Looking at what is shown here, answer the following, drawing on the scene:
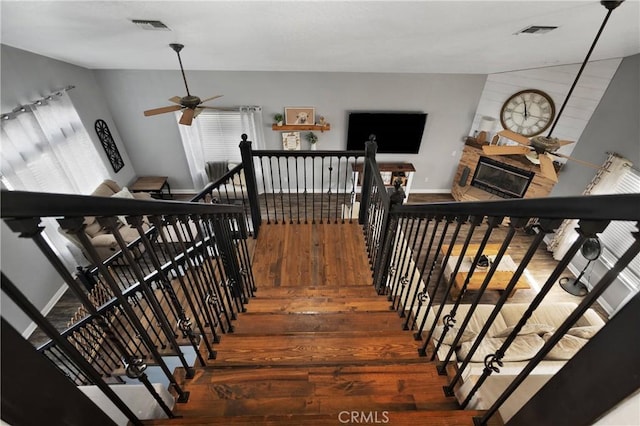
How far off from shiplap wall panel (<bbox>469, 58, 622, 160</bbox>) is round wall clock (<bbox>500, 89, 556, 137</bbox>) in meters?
0.10

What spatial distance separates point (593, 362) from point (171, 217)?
1334mm

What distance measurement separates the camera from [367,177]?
307 cm

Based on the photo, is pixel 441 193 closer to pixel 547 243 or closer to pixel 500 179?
pixel 500 179

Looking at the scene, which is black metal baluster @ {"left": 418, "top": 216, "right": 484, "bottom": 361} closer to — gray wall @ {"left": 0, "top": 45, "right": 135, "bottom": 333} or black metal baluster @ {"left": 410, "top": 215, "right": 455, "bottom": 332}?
black metal baluster @ {"left": 410, "top": 215, "right": 455, "bottom": 332}

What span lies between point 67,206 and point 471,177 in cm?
718

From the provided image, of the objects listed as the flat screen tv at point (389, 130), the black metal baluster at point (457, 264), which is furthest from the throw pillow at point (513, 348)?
the flat screen tv at point (389, 130)

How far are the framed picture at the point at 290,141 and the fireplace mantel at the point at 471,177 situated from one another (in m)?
3.79

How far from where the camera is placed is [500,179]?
6.05 metres

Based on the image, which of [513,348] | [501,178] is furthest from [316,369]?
[501,178]

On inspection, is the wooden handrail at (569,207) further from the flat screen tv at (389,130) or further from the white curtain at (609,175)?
the flat screen tv at (389,130)

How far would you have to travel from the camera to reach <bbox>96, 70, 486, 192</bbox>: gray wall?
5668 millimetres

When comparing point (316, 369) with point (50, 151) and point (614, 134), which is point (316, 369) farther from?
point (614, 134)

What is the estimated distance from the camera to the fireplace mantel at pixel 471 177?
541cm

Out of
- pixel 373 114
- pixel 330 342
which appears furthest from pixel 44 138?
pixel 373 114
